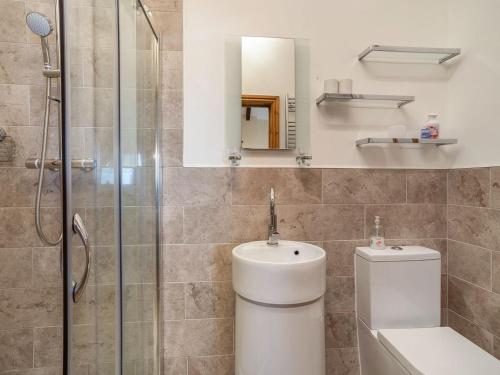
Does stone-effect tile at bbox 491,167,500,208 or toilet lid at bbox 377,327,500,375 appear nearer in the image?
toilet lid at bbox 377,327,500,375

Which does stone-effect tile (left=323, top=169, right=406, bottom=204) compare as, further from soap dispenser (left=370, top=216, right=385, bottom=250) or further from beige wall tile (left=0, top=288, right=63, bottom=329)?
beige wall tile (left=0, top=288, right=63, bottom=329)

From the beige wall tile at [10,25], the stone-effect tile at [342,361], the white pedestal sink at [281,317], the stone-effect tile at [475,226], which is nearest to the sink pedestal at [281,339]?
the white pedestal sink at [281,317]

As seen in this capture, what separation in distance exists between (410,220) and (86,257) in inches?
61.2

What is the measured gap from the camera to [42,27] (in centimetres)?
123

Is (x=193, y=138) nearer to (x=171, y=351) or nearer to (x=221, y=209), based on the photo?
(x=221, y=209)

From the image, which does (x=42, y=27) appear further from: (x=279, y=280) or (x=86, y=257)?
(x=279, y=280)

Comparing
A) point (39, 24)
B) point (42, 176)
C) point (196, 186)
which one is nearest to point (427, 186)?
point (196, 186)

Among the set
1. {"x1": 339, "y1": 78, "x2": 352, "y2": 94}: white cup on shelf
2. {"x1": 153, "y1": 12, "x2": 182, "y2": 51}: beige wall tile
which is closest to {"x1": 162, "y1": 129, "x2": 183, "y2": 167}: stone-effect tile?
{"x1": 153, "y1": 12, "x2": 182, "y2": 51}: beige wall tile

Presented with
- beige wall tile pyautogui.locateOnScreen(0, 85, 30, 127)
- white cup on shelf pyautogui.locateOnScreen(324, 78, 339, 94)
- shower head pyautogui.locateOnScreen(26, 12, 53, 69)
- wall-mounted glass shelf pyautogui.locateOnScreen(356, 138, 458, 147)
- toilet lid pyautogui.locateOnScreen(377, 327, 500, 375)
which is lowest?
toilet lid pyautogui.locateOnScreen(377, 327, 500, 375)

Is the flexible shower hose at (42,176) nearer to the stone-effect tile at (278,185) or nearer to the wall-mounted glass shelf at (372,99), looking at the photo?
the stone-effect tile at (278,185)

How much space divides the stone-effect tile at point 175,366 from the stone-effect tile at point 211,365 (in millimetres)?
30

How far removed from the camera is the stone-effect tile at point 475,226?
1343 mm

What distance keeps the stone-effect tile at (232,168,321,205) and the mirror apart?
0.13 metres

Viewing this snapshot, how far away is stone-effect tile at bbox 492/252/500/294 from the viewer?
132 cm
